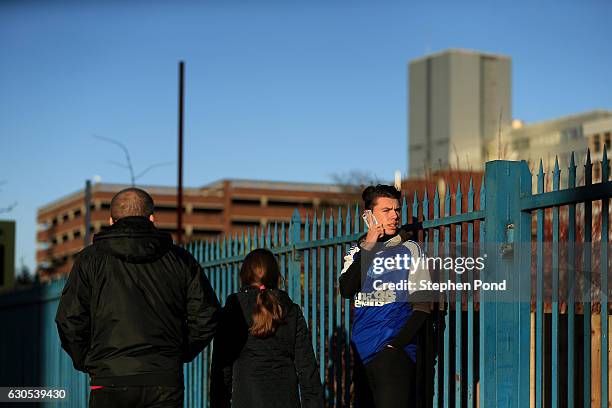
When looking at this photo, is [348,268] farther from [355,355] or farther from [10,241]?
[10,241]

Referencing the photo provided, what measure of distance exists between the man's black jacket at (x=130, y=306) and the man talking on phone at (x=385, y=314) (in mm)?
999

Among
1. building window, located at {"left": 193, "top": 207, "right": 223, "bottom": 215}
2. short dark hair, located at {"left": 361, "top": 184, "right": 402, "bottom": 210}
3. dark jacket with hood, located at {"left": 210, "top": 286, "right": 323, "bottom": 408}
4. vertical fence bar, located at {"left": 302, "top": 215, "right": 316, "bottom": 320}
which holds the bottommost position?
dark jacket with hood, located at {"left": 210, "top": 286, "right": 323, "bottom": 408}

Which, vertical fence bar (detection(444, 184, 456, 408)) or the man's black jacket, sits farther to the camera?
vertical fence bar (detection(444, 184, 456, 408))

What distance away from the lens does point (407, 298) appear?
6035 mm

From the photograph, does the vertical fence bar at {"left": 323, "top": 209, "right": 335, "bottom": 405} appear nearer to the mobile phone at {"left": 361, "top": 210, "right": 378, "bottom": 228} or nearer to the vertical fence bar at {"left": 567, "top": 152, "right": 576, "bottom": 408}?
the mobile phone at {"left": 361, "top": 210, "right": 378, "bottom": 228}

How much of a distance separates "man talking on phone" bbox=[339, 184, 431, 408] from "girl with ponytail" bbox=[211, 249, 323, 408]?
0.35 meters

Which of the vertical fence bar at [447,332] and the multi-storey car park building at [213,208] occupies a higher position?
the multi-storey car park building at [213,208]

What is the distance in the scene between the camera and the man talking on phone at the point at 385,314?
5.99 meters

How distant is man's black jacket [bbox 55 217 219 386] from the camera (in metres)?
5.54

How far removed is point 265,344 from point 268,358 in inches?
3.2

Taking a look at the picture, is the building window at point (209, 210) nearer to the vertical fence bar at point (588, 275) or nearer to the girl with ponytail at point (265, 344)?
the girl with ponytail at point (265, 344)

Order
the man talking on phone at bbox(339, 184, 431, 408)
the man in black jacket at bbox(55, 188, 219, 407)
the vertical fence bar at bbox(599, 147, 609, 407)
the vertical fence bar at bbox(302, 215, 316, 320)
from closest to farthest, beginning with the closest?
1. the vertical fence bar at bbox(599, 147, 609, 407)
2. the man in black jacket at bbox(55, 188, 219, 407)
3. the man talking on phone at bbox(339, 184, 431, 408)
4. the vertical fence bar at bbox(302, 215, 316, 320)

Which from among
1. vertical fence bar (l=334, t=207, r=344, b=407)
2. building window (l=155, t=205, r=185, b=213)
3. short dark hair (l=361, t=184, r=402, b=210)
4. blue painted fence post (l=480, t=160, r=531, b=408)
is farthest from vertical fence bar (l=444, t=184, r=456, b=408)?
building window (l=155, t=205, r=185, b=213)

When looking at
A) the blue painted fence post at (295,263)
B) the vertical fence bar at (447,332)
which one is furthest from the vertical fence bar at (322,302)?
the vertical fence bar at (447,332)
